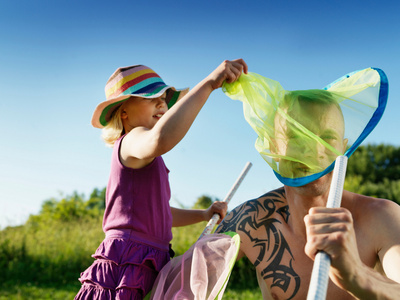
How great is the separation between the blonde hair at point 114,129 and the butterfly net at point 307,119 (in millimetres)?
991

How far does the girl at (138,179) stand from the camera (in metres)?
2.51

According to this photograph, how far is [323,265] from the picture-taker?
1.71 metres

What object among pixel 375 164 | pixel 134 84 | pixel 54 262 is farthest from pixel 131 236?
pixel 375 164

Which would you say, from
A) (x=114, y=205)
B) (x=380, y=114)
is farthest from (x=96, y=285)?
(x=380, y=114)

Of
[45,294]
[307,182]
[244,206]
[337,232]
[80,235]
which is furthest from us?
[80,235]

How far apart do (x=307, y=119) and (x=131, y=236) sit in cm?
132

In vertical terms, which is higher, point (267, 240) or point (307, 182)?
point (307, 182)

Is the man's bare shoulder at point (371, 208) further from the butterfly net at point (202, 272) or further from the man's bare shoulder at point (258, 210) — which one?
the butterfly net at point (202, 272)

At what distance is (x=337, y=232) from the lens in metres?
1.77

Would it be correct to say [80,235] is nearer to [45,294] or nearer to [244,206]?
[45,294]

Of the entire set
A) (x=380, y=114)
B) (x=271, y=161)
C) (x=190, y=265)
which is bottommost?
(x=190, y=265)

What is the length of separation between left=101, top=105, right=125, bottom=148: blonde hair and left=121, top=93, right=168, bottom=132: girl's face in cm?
6

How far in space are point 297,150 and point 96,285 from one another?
148cm

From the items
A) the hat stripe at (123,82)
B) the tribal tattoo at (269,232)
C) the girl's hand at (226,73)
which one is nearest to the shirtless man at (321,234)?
the tribal tattoo at (269,232)
